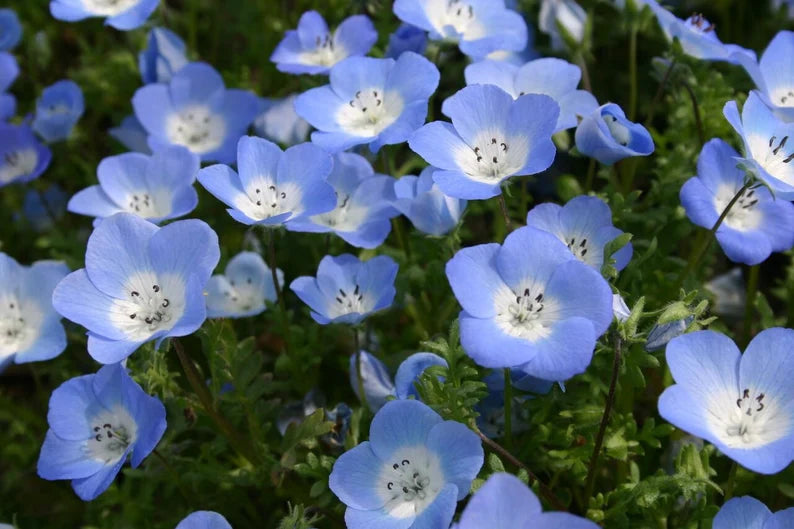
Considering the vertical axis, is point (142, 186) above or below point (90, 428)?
above

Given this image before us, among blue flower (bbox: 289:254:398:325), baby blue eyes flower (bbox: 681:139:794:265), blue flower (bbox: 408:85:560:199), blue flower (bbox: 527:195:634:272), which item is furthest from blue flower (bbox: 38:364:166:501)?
baby blue eyes flower (bbox: 681:139:794:265)

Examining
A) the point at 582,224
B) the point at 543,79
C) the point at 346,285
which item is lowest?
the point at 346,285

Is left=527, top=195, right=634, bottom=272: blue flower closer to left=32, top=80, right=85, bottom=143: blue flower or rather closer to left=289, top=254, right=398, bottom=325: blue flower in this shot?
left=289, top=254, right=398, bottom=325: blue flower

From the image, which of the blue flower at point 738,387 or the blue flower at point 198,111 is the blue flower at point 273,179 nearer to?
the blue flower at point 198,111

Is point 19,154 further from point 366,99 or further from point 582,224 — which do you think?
point 582,224

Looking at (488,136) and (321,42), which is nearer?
(488,136)

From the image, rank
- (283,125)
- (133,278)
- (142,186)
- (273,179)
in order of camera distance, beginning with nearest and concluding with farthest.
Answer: (133,278)
(273,179)
(142,186)
(283,125)

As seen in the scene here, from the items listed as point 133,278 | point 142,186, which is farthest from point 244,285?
point 133,278

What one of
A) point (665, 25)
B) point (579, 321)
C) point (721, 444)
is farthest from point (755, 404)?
point (665, 25)
